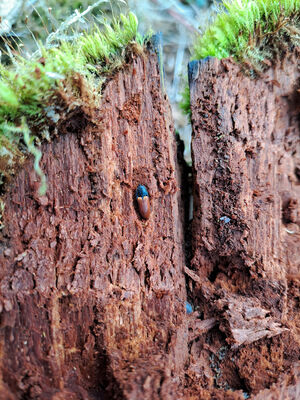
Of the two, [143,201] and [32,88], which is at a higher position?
[32,88]

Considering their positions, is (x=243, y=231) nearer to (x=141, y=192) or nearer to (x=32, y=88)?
(x=141, y=192)

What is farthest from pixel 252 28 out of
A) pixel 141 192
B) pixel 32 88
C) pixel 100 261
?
pixel 100 261

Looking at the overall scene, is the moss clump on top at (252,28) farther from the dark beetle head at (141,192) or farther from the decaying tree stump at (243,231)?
the dark beetle head at (141,192)

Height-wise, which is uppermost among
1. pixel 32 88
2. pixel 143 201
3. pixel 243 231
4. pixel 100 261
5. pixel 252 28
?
pixel 252 28

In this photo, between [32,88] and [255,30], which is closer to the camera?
[32,88]

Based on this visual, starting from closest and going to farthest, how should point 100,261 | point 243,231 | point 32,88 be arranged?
1. point 32,88
2. point 100,261
3. point 243,231

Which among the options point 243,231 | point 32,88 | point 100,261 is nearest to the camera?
point 32,88
